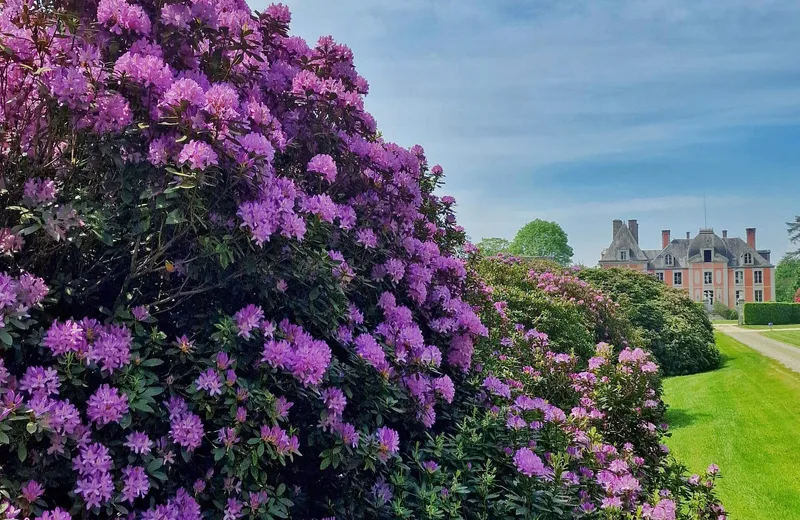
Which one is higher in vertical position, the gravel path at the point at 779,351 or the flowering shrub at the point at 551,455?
the flowering shrub at the point at 551,455

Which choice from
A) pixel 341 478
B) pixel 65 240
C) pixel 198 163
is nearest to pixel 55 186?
pixel 65 240

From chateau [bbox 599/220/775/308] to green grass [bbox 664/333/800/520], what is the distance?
47158 millimetres

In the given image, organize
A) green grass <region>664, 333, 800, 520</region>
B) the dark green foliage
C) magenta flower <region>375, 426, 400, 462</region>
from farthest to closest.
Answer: the dark green foliage, green grass <region>664, 333, 800, 520</region>, magenta flower <region>375, 426, 400, 462</region>

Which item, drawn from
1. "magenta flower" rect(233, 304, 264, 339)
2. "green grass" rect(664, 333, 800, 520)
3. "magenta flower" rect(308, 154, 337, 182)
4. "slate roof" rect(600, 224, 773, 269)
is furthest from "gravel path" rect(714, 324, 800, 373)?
"slate roof" rect(600, 224, 773, 269)

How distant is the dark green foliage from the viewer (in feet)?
53.8

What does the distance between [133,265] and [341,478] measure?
1.27m

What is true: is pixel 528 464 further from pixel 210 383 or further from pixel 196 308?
pixel 196 308

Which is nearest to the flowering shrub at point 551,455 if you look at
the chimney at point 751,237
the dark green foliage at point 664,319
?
the dark green foliage at point 664,319

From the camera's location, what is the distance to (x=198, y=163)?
1.88 m

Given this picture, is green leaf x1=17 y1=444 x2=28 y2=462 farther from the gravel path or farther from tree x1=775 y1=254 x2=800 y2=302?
tree x1=775 y1=254 x2=800 y2=302

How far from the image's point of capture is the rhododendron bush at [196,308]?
1814 mm

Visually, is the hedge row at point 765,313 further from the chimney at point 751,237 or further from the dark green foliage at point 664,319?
the dark green foliage at point 664,319

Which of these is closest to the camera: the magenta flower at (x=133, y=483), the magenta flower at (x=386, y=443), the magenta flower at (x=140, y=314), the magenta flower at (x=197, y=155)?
the magenta flower at (x=133, y=483)

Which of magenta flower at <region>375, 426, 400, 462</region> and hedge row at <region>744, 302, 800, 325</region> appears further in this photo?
hedge row at <region>744, 302, 800, 325</region>
